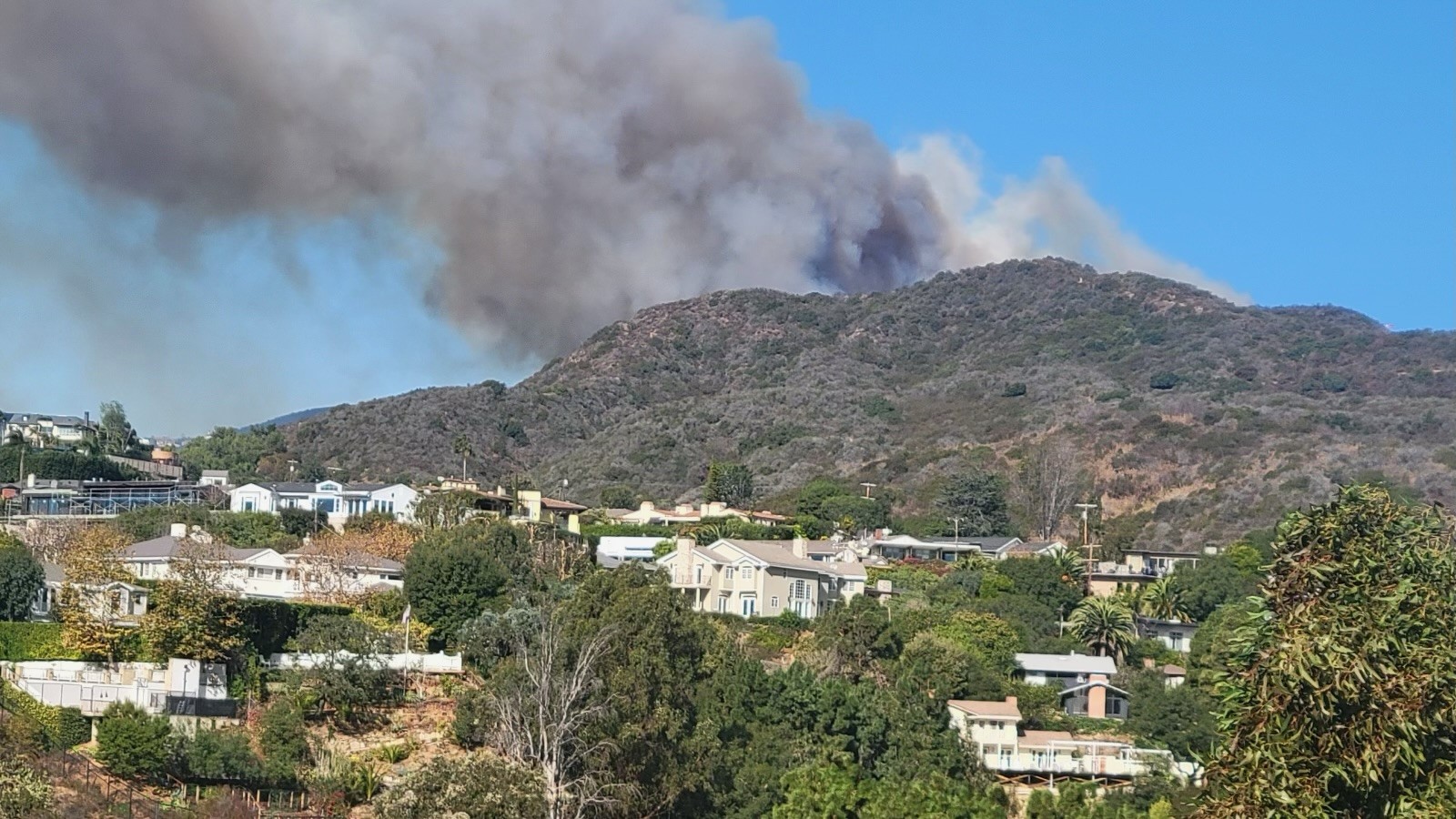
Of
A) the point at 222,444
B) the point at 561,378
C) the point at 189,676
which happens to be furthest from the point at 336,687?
the point at 561,378

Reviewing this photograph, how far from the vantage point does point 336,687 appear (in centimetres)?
4919

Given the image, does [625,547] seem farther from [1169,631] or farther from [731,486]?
[731,486]

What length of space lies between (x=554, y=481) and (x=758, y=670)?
278ft

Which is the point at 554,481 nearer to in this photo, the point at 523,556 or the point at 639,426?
the point at 639,426

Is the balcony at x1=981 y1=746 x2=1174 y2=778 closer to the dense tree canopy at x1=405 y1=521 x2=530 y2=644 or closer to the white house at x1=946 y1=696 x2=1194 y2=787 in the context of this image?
the white house at x1=946 y1=696 x2=1194 y2=787

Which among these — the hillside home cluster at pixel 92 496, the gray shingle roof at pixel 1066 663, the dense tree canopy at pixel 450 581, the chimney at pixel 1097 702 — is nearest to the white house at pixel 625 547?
the hillside home cluster at pixel 92 496

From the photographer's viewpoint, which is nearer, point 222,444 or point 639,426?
point 222,444

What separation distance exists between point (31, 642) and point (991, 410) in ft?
363

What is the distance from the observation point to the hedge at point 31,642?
48531 millimetres

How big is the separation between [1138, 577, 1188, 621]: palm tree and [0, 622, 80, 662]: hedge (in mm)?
42388

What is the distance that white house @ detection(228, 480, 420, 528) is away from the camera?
83.1 meters

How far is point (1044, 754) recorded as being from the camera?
5472 centimetres

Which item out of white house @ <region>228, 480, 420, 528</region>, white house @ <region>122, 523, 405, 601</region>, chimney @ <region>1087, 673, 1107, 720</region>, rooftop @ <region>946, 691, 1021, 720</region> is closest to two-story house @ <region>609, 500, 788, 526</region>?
white house @ <region>228, 480, 420, 528</region>

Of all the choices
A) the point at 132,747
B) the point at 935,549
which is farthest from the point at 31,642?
the point at 935,549
